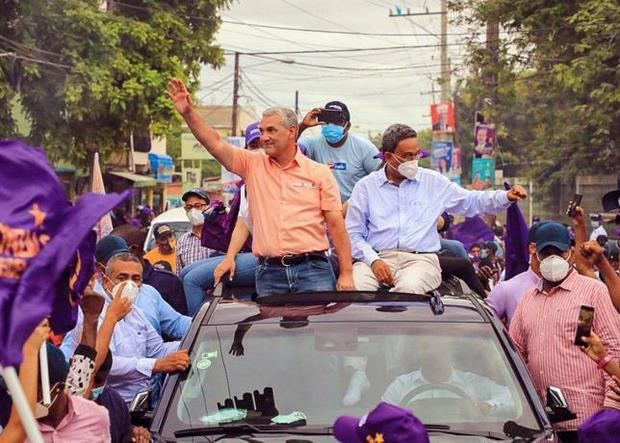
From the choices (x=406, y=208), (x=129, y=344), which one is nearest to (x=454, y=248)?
(x=406, y=208)

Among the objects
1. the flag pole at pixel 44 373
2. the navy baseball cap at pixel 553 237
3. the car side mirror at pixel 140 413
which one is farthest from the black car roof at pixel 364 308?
the flag pole at pixel 44 373

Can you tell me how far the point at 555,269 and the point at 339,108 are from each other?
230 cm

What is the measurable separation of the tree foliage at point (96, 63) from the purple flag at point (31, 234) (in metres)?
15.9

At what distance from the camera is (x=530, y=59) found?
2391 centimetres

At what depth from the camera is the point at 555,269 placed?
6.17m

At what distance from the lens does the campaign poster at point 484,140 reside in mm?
31266

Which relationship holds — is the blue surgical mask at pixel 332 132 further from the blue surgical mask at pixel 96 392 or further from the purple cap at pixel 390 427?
the purple cap at pixel 390 427

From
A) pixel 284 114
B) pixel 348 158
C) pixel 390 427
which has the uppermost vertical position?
pixel 284 114

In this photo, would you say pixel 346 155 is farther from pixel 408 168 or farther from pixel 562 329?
pixel 562 329

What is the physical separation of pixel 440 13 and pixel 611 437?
40.7 meters

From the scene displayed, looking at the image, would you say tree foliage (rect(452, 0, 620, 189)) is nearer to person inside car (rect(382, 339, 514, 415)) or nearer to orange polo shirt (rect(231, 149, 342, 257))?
orange polo shirt (rect(231, 149, 342, 257))

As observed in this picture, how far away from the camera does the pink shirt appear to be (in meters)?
4.30

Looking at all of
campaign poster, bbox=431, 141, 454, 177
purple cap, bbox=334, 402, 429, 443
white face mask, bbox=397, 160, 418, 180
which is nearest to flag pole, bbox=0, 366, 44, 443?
purple cap, bbox=334, 402, 429, 443

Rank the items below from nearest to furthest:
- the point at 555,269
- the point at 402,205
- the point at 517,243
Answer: the point at 555,269, the point at 402,205, the point at 517,243
